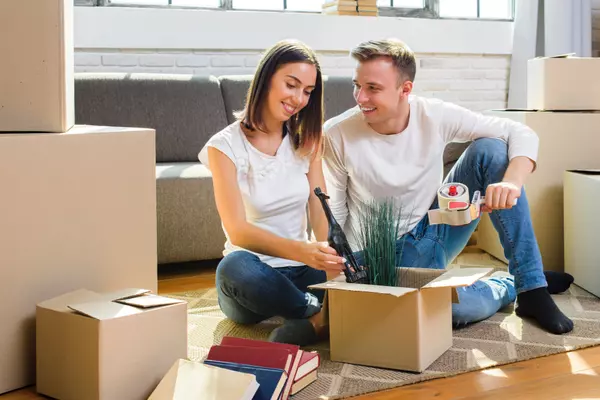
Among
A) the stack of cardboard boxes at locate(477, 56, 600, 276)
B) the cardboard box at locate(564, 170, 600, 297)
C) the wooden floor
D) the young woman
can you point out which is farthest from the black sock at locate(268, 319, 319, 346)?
the stack of cardboard boxes at locate(477, 56, 600, 276)

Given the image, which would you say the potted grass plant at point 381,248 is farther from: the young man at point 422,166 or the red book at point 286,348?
the red book at point 286,348

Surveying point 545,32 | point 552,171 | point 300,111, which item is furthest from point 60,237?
point 545,32

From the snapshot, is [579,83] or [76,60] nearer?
[579,83]

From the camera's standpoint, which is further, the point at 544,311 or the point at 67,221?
the point at 544,311

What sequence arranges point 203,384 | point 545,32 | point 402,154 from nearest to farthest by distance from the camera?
point 203,384, point 402,154, point 545,32

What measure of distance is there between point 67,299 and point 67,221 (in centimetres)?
19

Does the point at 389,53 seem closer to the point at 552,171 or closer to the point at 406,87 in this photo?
the point at 406,87

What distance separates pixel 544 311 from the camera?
226cm

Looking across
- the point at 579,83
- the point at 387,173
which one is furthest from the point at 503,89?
the point at 387,173

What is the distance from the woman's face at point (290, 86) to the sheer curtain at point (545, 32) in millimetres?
2617

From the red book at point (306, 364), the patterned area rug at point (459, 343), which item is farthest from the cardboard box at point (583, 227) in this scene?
the red book at point (306, 364)

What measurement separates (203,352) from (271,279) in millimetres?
261

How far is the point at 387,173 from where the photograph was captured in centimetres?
230

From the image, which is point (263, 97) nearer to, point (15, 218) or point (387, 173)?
point (387, 173)
